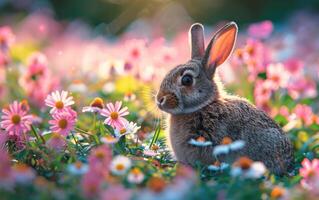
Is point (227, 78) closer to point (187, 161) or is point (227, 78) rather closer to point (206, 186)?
point (187, 161)

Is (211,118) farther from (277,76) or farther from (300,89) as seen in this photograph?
(300,89)

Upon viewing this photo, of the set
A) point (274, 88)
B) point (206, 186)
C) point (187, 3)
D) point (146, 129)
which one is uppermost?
point (187, 3)

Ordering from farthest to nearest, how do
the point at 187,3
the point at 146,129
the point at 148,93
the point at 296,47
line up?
the point at 187,3 < the point at 296,47 < the point at 146,129 < the point at 148,93

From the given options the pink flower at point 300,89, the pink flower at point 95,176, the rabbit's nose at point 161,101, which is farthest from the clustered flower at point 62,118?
the pink flower at point 300,89

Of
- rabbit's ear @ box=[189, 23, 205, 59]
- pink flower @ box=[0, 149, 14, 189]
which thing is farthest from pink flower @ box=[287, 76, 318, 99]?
pink flower @ box=[0, 149, 14, 189]

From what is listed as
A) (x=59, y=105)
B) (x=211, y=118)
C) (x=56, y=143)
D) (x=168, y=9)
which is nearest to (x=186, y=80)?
(x=211, y=118)

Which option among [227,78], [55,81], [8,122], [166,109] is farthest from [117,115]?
[227,78]
